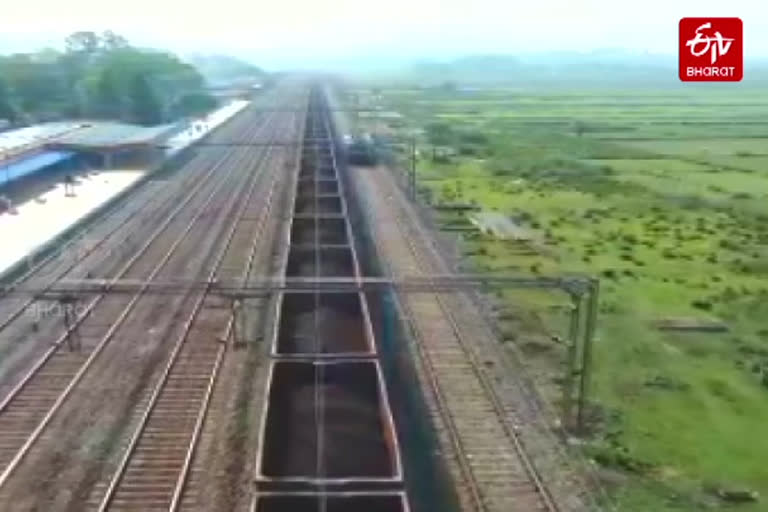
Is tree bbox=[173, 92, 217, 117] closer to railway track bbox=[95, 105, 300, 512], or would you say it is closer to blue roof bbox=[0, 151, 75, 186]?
blue roof bbox=[0, 151, 75, 186]

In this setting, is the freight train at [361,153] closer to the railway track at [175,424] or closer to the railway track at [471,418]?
the railway track at [471,418]

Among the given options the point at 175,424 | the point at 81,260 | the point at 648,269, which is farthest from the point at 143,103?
the point at 175,424

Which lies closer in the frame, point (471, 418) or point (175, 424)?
point (175, 424)

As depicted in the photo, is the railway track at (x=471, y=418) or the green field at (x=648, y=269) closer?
the railway track at (x=471, y=418)

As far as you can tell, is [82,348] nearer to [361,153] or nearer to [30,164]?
[30,164]

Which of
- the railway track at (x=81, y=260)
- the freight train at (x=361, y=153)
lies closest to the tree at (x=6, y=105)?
the railway track at (x=81, y=260)

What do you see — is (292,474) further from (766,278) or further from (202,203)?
(202,203)
